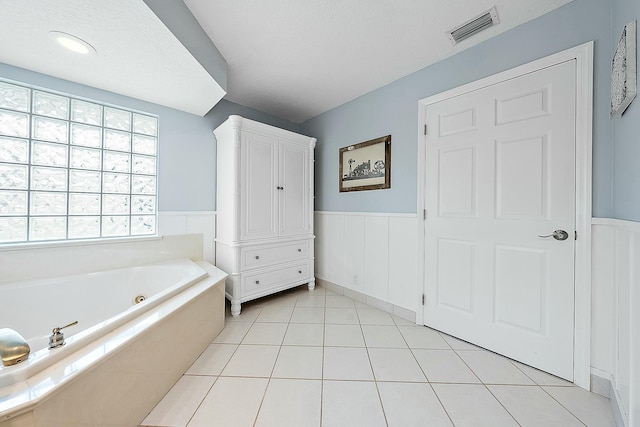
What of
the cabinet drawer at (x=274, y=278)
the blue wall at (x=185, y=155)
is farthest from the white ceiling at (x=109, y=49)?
the cabinet drawer at (x=274, y=278)

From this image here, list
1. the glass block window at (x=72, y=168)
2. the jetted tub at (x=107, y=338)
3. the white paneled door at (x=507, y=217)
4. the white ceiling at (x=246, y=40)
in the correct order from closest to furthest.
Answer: the jetted tub at (x=107, y=338) < the white ceiling at (x=246, y=40) < the white paneled door at (x=507, y=217) < the glass block window at (x=72, y=168)

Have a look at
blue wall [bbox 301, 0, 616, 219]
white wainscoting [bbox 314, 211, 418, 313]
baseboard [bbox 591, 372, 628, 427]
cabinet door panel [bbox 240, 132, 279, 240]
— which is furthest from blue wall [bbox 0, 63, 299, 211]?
baseboard [bbox 591, 372, 628, 427]

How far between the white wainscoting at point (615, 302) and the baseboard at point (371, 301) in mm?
1094

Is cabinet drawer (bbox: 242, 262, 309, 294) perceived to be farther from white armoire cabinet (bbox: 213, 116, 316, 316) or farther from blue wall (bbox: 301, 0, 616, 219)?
blue wall (bbox: 301, 0, 616, 219)

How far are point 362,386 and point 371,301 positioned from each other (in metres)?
1.16

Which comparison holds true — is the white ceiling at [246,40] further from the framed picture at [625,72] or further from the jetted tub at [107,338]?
the jetted tub at [107,338]

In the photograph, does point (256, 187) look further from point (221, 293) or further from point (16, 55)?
point (16, 55)

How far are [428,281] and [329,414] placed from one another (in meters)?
1.29

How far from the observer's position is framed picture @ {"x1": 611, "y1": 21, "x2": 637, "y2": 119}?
38.7 inches

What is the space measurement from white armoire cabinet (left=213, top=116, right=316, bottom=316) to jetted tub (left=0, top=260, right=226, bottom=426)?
0.35 meters

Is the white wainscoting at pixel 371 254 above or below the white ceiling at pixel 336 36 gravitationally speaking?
below

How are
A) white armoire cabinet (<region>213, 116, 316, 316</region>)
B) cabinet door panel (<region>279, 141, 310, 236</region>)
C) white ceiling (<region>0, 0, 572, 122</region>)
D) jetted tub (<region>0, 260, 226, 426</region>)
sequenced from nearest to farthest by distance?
jetted tub (<region>0, 260, 226, 426</region>)
white ceiling (<region>0, 0, 572, 122</region>)
white armoire cabinet (<region>213, 116, 316, 316</region>)
cabinet door panel (<region>279, 141, 310, 236</region>)

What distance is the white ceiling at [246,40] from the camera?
1.26 metres

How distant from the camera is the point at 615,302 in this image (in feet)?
3.94
